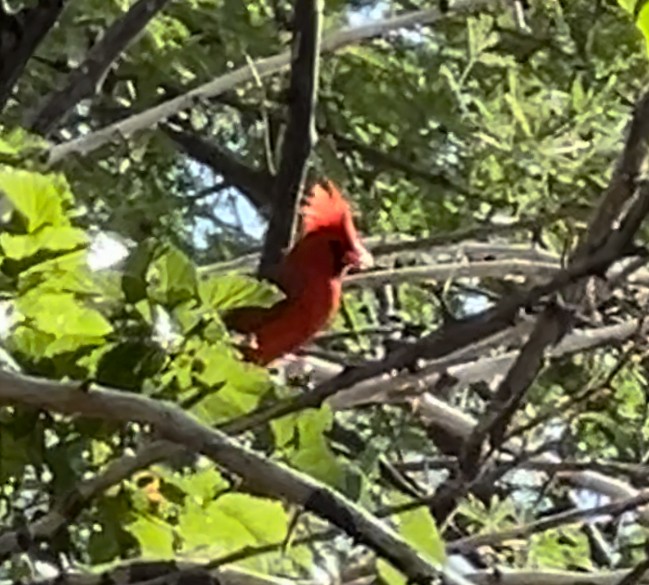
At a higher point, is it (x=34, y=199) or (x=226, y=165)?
(x=226, y=165)

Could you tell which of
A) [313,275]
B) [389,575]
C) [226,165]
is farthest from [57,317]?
[226,165]

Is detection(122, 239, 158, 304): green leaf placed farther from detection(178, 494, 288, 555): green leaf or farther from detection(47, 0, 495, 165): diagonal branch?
detection(47, 0, 495, 165): diagonal branch

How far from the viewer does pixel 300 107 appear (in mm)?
1071

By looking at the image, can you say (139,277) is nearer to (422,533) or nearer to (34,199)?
(34,199)

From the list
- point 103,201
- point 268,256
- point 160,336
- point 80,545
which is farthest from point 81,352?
point 103,201

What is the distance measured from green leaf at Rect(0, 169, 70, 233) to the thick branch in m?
0.31

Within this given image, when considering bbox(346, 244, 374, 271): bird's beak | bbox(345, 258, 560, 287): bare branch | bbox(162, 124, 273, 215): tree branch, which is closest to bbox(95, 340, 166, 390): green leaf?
bbox(345, 258, 560, 287): bare branch

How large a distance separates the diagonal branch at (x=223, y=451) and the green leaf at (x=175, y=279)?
0.07 meters

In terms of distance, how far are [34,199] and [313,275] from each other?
684 mm

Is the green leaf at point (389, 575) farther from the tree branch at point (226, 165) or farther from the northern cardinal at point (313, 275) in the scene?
the tree branch at point (226, 165)

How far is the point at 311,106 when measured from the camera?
1072 millimetres

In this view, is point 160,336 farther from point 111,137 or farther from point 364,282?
point 364,282

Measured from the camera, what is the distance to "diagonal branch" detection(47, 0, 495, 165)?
108 cm

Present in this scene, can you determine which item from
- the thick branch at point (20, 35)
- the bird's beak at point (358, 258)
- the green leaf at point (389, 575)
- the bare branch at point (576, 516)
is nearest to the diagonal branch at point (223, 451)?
the green leaf at point (389, 575)
